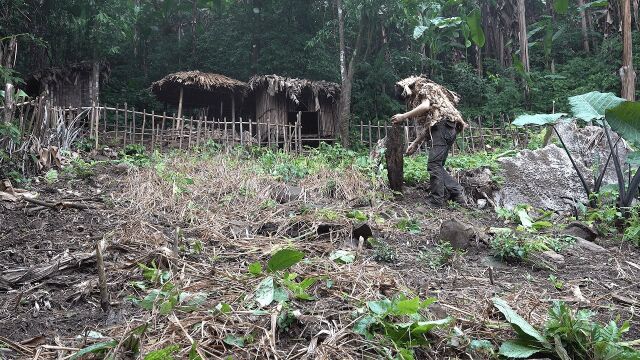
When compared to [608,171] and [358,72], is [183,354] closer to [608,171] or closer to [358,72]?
[608,171]

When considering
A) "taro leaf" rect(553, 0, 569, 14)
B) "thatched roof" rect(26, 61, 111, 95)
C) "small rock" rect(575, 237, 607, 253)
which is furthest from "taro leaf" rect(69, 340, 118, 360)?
"thatched roof" rect(26, 61, 111, 95)

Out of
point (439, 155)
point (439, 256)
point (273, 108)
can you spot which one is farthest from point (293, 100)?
point (439, 256)

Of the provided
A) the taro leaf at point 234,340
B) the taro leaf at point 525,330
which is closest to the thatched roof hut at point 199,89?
the taro leaf at point 234,340

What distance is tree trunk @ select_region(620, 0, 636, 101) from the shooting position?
23.9 feet

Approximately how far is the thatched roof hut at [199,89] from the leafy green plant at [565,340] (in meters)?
12.7

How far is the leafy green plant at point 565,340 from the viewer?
219 cm

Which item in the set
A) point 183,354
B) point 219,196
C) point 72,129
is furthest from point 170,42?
point 183,354

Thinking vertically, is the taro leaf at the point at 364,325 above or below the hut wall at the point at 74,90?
below

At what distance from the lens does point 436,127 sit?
6.32 metres

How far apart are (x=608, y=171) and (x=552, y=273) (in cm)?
417

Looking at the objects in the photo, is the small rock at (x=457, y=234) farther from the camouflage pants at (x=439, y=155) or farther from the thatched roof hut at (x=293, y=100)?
the thatched roof hut at (x=293, y=100)

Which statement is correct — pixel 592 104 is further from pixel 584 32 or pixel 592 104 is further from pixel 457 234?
pixel 584 32

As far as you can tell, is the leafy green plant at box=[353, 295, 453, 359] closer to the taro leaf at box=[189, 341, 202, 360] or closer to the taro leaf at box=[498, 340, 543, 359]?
the taro leaf at box=[498, 340, 543, 359]

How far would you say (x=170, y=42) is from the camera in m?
21.4
